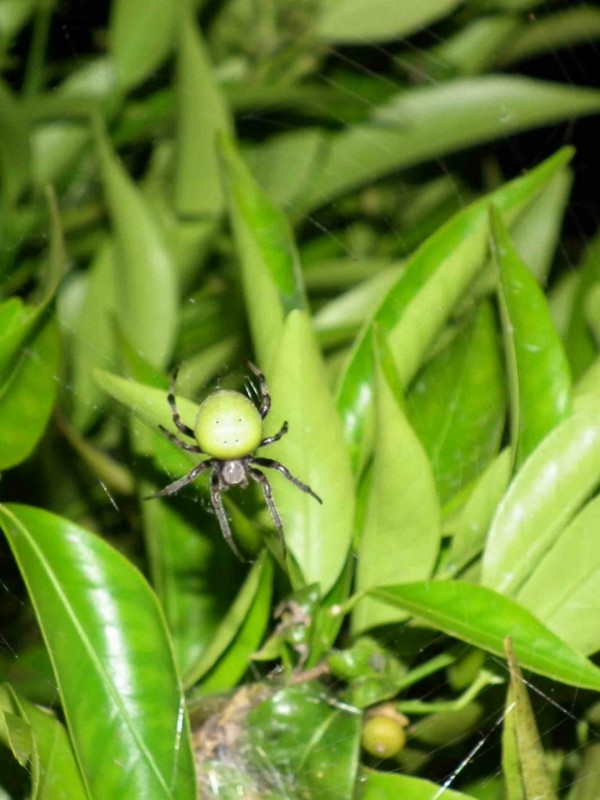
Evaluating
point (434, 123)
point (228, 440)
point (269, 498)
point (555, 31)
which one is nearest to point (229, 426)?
point (228, 440)

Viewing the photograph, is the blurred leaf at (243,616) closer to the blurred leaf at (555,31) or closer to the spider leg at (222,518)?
the spider leg at (222,518)

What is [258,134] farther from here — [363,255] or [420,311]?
[420,311]

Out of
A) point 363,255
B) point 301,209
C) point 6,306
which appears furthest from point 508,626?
point 363,255

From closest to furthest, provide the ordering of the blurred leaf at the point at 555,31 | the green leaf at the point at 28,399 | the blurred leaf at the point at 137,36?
the green leaf at the point at 28,399 → the blurred leaf at the point at 137,36 → the blurred leaf at the point at 555,31

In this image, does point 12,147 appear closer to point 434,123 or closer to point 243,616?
point 434,123

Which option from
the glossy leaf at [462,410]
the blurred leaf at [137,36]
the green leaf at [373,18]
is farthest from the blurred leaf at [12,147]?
the glossy leaf at [462,410]

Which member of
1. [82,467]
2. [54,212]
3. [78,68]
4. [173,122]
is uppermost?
[78,68]

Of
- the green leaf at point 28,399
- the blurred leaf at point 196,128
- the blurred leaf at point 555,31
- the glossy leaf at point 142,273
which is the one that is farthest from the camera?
the blurred leaf at point 555,31
